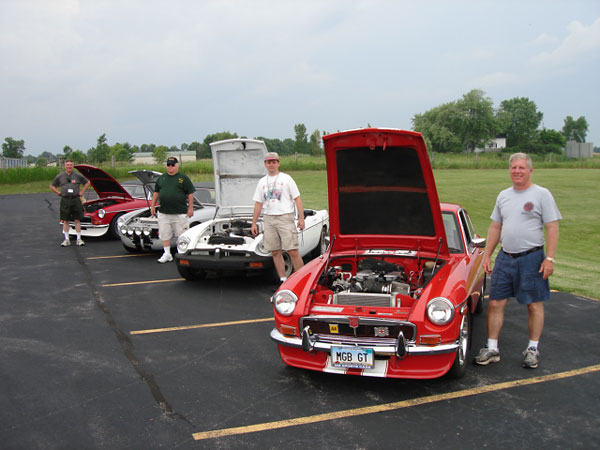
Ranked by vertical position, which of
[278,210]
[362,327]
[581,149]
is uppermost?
[581,149]

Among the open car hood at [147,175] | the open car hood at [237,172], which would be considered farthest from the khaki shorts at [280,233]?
the open car hood at [147,175]

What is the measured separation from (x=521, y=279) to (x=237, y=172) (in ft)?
17.1

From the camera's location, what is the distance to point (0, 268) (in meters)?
8.81

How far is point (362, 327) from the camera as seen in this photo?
12.9ft

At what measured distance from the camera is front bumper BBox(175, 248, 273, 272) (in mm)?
6973

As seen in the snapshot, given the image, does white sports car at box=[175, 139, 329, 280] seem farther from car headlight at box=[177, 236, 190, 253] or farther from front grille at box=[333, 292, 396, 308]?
front grille at box=[333, 292, 396, 308]

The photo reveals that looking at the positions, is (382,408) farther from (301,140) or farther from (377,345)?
(301,140)

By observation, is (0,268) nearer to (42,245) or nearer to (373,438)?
(42,245)

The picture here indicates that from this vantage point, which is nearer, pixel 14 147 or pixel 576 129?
pixel 14 147

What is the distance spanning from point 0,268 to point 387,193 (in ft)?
24.0

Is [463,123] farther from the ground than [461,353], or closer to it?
farther from the ground

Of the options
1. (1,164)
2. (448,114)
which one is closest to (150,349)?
(1,164)

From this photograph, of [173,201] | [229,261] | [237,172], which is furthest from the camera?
[173,201]

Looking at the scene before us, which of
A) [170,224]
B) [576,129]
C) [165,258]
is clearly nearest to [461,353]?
[170,224]
